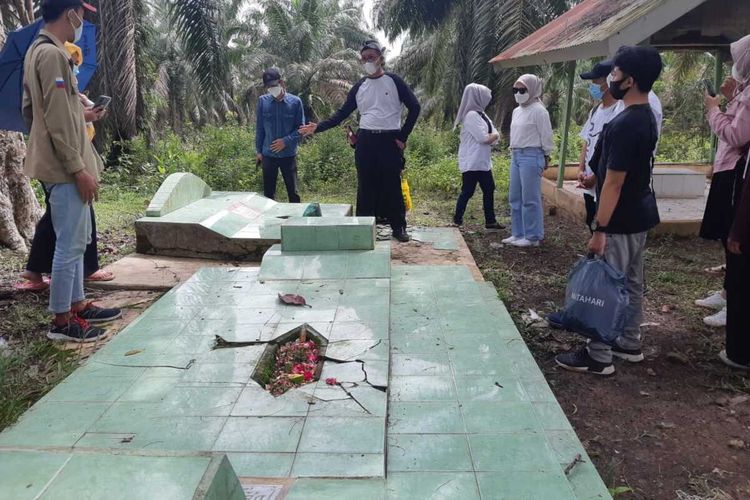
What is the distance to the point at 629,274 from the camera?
11.4ft

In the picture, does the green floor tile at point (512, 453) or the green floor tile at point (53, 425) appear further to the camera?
the green floor tile at point (53, 425)

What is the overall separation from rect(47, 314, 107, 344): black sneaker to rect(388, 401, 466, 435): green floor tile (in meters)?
2.11

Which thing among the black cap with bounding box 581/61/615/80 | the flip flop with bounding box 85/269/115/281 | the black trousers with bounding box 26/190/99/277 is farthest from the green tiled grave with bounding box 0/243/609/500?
the black cap with bounding box 581/61/615/80

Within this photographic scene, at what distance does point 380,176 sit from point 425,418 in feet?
11.1

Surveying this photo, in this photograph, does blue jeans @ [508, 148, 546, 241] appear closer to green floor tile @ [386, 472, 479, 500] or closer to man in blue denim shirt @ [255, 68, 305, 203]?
man in blue denim shirt @ [255, 68, 305, 203]

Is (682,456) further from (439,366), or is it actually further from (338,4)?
(338,4)

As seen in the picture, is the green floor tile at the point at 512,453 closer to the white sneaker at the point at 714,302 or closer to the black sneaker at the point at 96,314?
the black sneaker at the point at 96,314

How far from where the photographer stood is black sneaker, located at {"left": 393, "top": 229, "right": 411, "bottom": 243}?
18.2 ft

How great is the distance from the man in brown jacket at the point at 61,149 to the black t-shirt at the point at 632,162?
2.88 m

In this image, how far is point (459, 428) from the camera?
232cm

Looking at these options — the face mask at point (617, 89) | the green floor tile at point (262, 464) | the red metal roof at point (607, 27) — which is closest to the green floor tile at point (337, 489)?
the green floor tile at point (262, 464)

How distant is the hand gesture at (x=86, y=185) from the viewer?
3.37 meters

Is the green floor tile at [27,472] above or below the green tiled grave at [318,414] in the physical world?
above

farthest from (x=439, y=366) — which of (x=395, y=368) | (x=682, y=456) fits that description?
(x=682, y=456)
